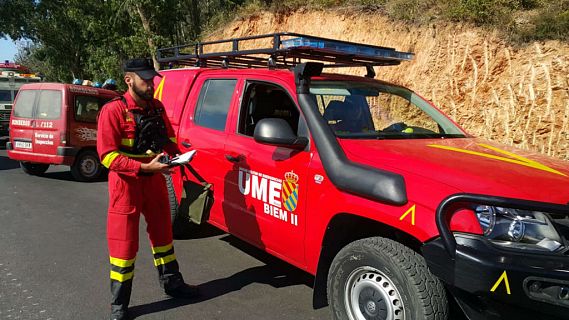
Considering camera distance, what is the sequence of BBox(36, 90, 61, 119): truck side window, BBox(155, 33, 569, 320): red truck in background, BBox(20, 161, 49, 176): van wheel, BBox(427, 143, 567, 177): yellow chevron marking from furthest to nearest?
BBox(20, 161, 49, 176): van wheel, BBox(36, 90, 61, 119): truck side window, BBox(427, 143, 567, 177): yellow chevron marking, BBox(155, 33, 569, 320): red truck in background

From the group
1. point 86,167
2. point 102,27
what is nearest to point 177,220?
point 86,167

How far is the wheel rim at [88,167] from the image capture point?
9.23 m

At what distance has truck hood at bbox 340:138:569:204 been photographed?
7.99 feet

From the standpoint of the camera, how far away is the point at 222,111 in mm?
4371

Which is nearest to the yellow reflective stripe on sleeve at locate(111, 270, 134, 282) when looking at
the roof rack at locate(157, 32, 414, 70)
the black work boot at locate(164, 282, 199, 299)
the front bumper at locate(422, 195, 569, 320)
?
the black work boot at locate(164, 282, 199, 299)

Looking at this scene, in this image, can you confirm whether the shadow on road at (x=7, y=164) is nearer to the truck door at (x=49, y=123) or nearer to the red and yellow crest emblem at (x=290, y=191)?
the truck door at (x=49, y=123)

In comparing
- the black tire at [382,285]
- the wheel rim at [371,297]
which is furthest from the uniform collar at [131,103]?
the wheel rim at [371,297]

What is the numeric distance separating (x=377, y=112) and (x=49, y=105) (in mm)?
7645

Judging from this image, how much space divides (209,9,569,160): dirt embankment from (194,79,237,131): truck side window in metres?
6.40

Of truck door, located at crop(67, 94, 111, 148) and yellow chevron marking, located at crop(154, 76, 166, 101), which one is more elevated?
yellow chevron marking, located at crop(154, 76, 166, 101)

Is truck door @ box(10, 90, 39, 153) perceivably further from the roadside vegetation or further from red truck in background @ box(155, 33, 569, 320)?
the roadside vegetation

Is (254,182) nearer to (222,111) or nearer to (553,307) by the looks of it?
(222,111)

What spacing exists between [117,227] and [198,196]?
0.98 meters

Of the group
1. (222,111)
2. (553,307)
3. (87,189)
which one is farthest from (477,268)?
(87,189)
